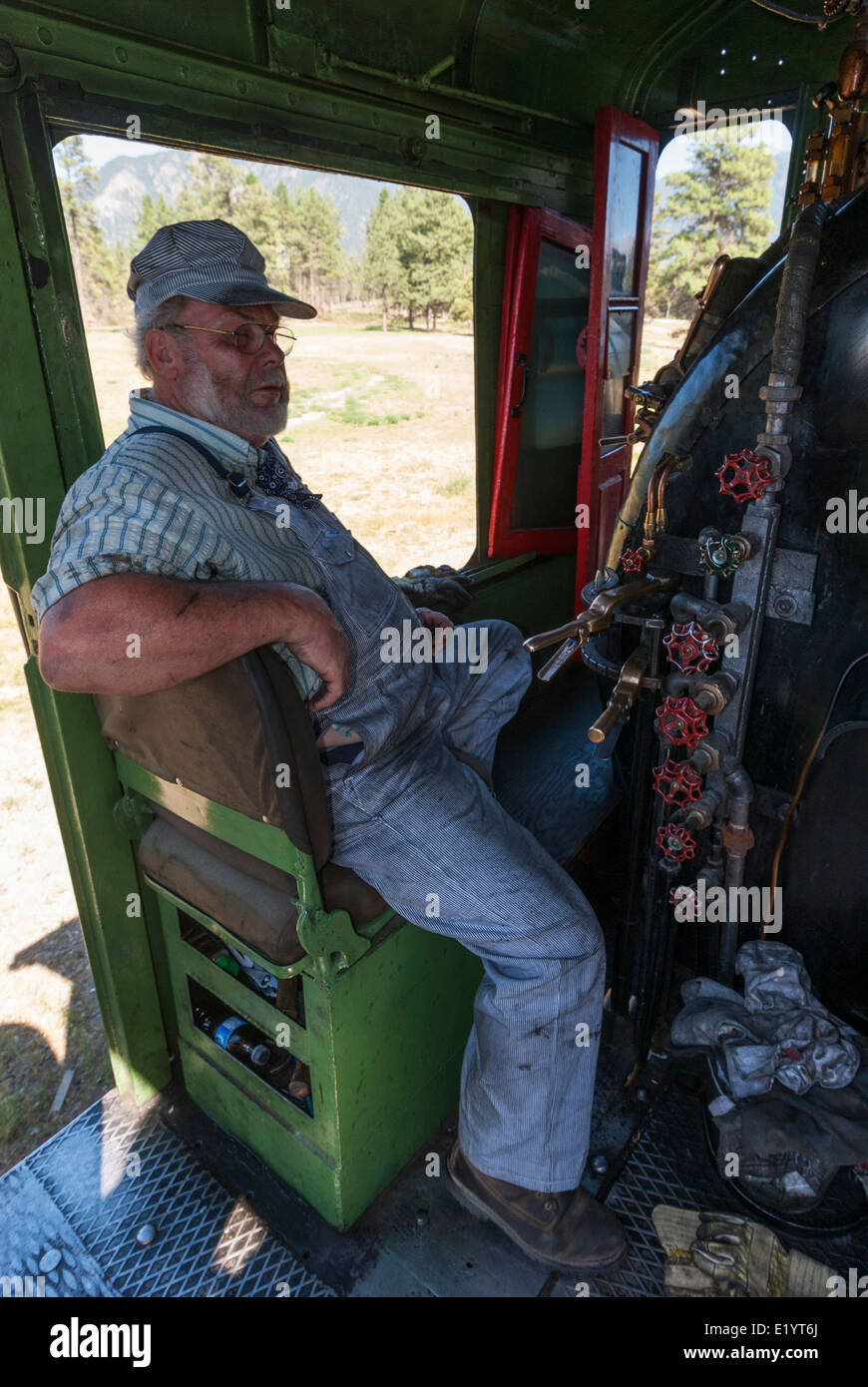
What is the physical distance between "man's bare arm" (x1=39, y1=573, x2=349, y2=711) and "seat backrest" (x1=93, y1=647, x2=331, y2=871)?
64mm

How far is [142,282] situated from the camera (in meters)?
1.87

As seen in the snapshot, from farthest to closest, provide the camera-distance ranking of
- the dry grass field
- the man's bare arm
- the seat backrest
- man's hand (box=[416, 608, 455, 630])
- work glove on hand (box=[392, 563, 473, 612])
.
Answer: work glove on hand (box=[392, 563, 473, 612])
the dry grass field
man's hand (box=[416, 608, 455, 630])
the seat backrest
the man's bare arm

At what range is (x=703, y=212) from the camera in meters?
17.9

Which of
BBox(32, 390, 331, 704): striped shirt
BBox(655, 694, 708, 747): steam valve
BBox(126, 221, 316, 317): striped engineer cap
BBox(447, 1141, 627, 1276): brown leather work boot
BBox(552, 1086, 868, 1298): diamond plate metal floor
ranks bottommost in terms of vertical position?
BBox(552, 1086, 868, 1298): diamond plate metal floor

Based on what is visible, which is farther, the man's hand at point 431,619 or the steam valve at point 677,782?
the man's hand at point 431,619

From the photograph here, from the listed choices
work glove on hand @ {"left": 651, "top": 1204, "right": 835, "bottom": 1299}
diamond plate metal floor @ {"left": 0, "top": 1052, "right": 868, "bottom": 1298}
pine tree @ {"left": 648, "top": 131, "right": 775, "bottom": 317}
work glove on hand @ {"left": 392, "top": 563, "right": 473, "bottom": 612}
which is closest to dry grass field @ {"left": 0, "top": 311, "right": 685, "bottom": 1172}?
diamond plate metal floor @ {"left": 0, "top": 1052, "right": 868, "bottom": 1298}

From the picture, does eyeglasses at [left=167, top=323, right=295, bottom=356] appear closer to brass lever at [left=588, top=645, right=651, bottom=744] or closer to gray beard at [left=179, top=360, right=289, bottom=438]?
gray beard at [left=179, top=360, right=289, bottom=438]

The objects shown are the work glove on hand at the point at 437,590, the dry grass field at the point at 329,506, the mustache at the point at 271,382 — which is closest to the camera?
the mustache at the point at 271,382

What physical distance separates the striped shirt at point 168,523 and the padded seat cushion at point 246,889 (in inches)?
16.8

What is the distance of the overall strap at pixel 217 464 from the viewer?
1786 mm

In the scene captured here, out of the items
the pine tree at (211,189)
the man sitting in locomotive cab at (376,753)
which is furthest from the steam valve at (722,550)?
the pine tree at (211,189)

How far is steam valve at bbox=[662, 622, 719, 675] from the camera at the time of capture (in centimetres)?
184

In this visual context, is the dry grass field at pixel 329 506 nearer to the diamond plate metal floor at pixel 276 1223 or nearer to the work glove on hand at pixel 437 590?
the diamond plate metal floor at pixel 276 1223
